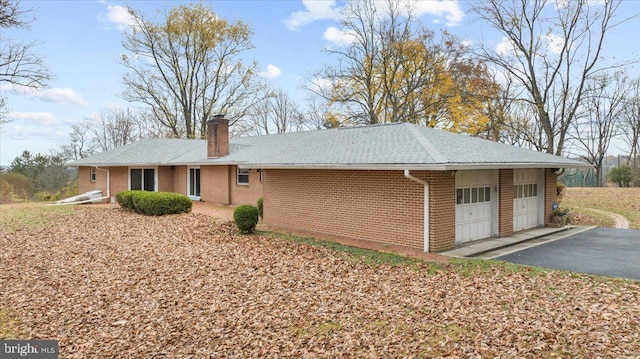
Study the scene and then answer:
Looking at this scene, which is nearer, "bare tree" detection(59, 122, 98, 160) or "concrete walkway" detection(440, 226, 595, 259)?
"concrete walkway" detection(440, 226, 595, 259)

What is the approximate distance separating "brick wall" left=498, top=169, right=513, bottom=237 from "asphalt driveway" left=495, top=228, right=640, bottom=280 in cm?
131

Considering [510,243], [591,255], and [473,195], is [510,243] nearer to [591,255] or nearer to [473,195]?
[473,195]

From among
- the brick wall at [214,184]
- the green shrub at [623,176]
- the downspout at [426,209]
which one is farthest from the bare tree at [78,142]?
the green shrub at [623,176]

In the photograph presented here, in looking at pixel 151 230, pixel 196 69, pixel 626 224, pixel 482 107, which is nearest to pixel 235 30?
pixel 196 69

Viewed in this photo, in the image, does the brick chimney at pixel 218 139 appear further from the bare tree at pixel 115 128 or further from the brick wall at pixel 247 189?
the bare tree at pixel 115 128

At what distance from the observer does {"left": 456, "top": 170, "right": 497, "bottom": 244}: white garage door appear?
38.2ft

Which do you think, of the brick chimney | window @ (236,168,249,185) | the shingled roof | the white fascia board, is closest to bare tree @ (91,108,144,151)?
the brick chimney

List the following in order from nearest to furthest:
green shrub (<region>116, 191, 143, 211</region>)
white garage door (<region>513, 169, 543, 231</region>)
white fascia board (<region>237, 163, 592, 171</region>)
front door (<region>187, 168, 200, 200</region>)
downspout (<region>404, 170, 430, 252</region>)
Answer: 1. white fascia board (<region>237, 163, 592, 171</region>)
2. downspout (<region>404, 170, 430, 252</region>)
3. white garage door (<region>513, 169, 543, 231</region>)
4. green shrub (<region>116, 191, 143, 211</region>)
5. front door (<region>187, 168, 200, 200</region>)

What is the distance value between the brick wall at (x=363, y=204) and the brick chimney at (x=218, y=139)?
24.6 ft

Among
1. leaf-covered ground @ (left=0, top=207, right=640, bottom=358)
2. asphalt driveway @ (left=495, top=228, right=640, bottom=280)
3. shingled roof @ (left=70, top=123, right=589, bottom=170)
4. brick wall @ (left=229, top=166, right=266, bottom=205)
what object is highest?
shingled roof @ (left=70, top=123, right=589, bottom=170)

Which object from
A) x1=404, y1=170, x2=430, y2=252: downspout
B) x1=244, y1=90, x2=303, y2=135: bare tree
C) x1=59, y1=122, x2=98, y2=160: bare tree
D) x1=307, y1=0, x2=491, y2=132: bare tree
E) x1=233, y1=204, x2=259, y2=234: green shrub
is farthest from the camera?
x1=244, y1=90, x2=303, y2=135: bare tree

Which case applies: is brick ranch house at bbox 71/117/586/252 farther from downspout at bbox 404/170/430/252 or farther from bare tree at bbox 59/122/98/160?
bare tree at bbox 59/122/98/160

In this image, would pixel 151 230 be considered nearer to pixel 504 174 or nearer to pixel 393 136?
pixel 393 136

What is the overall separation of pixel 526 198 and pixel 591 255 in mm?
4442
